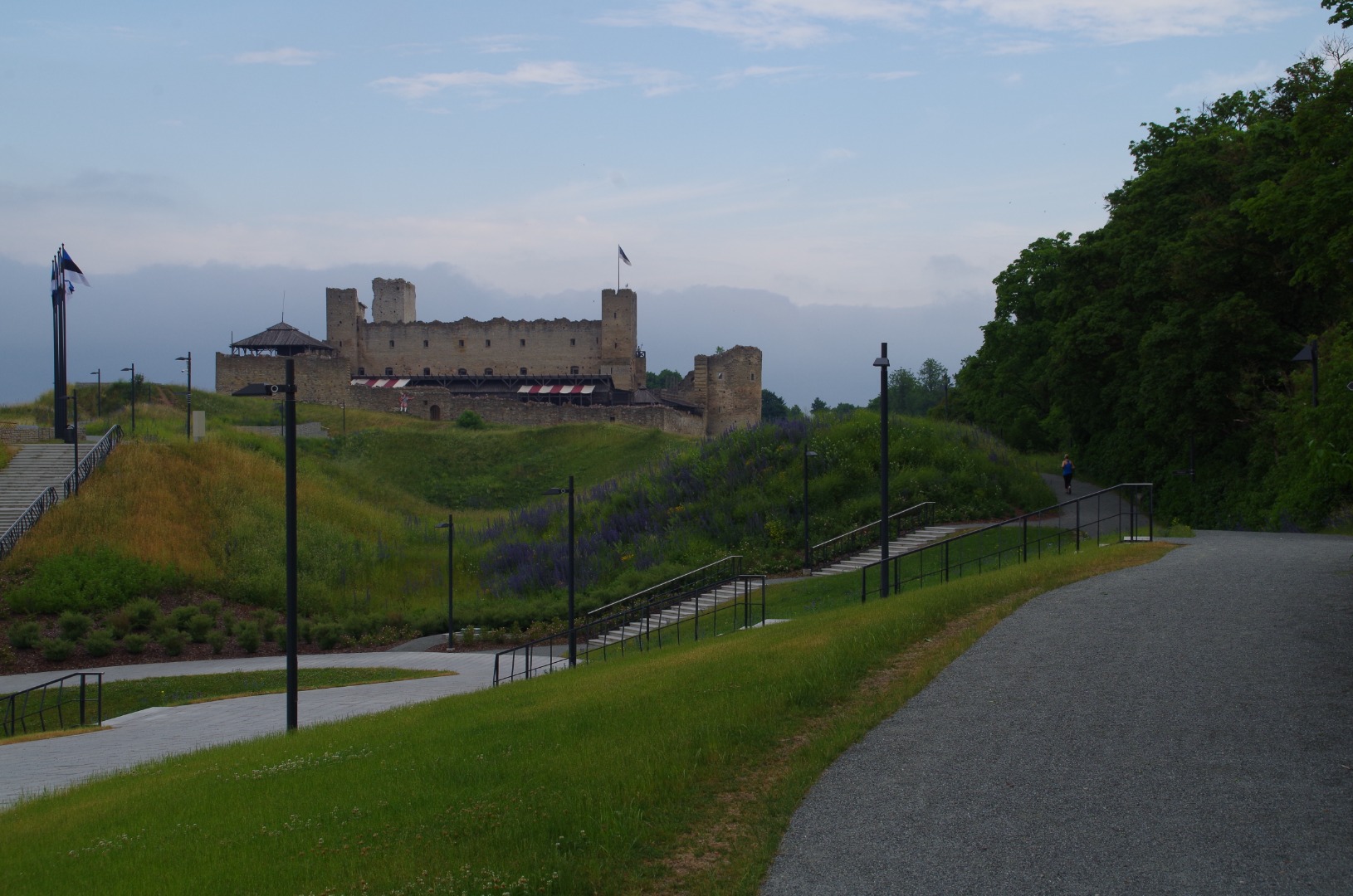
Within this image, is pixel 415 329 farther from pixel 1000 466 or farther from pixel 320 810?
pixel 320 810

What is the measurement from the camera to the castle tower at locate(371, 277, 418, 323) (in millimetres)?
93375

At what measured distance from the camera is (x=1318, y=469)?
12.2 m

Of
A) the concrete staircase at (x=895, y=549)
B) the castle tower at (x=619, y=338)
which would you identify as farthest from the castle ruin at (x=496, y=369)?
the concrete staircase at (x=895, y=549)

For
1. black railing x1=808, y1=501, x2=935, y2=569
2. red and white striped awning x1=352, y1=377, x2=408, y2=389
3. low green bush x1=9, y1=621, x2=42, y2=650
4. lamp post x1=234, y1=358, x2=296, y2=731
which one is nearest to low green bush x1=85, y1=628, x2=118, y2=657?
low green bush x1=9, y1=621, x2=42, y2=650

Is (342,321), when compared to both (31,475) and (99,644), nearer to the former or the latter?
(31,475)

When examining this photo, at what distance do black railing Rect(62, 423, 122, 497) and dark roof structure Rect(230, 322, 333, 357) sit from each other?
44175 millimetres

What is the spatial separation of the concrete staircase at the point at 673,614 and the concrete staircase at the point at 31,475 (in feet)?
54.9

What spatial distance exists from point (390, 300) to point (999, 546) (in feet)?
251

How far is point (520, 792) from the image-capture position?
777 cm

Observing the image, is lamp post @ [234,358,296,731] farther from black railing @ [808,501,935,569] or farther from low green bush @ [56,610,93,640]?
black railing @ [808,501,935,569]

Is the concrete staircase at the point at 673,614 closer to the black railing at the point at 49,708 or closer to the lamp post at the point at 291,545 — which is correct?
the black railing at the point at 49,708

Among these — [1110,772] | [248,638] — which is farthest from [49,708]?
[1110,772]

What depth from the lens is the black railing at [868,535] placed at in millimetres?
27812

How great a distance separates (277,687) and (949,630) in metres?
13.6
